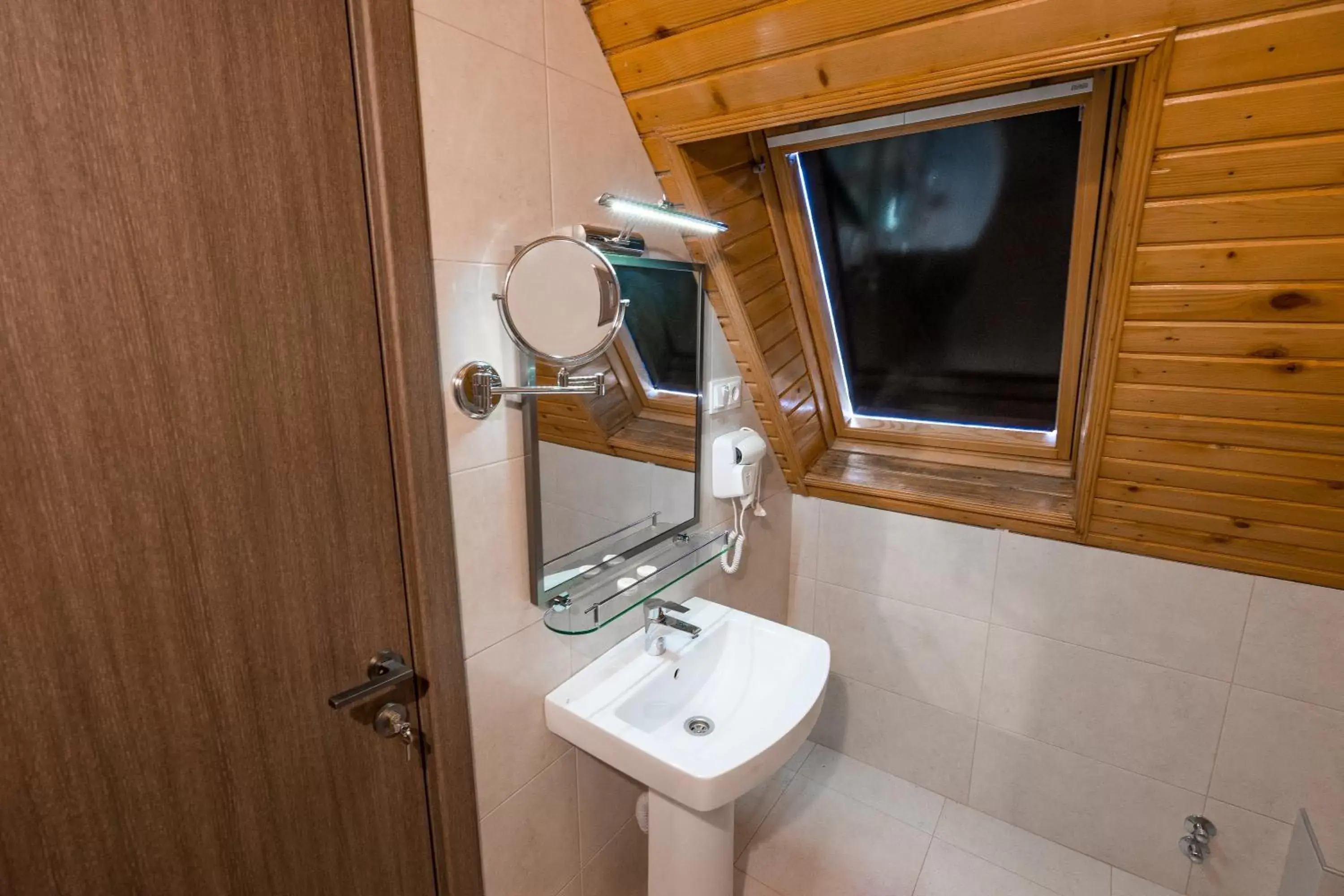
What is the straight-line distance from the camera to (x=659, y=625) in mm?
1517

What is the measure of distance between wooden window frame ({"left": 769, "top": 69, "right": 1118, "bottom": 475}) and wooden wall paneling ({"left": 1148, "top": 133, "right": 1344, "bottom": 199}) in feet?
1.07

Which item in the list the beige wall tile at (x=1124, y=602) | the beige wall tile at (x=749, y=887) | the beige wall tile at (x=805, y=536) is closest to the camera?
the beige wall tile at (x=1124, y=602)

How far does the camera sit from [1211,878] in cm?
178

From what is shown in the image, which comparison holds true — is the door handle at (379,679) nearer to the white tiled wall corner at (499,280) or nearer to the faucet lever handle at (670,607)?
the white tiled wall corner at (499,280)

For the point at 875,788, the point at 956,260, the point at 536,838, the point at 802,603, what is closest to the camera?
the point at 536,838

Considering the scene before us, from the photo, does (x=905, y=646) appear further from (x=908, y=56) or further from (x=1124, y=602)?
(x=908, y=56)

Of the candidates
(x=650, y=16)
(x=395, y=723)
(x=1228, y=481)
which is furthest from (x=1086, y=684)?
(x=650, y=16)

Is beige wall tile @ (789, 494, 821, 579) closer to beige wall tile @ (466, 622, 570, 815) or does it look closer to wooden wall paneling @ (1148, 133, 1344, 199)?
beige wall tile @ (466, 622, 570, 815)

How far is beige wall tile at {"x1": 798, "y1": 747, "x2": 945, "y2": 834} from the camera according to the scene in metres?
2.10

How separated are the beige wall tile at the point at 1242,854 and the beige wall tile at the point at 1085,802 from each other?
0.05m

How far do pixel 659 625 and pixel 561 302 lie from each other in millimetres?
822

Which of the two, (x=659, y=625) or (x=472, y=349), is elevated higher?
(x=472, y=349)

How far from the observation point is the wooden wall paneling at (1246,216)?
1.00 metres

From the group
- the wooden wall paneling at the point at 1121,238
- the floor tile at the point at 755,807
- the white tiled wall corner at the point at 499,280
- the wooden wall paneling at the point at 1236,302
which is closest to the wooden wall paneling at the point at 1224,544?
the wooden wall paneling at the point at 1121,238
